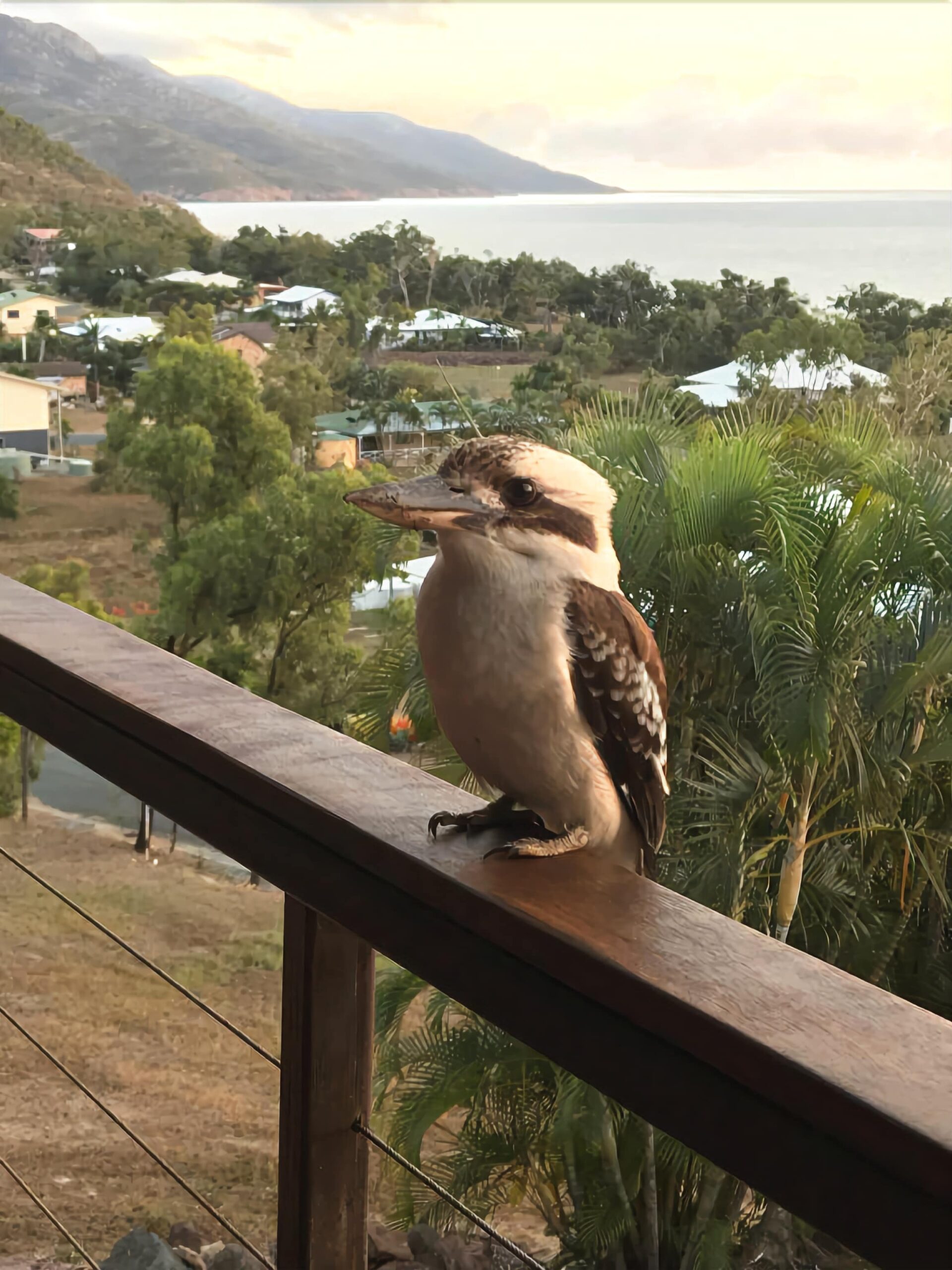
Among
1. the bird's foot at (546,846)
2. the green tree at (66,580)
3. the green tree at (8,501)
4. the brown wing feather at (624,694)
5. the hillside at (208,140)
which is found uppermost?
the hillside at (208,140)

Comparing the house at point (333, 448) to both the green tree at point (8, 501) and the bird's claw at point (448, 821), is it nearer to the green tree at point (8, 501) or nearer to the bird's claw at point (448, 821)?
the green tree at point (8, 501)

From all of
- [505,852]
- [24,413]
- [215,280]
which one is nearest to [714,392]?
[215,280]

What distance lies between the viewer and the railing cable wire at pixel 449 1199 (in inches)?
19.0

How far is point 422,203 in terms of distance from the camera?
12.7 meters

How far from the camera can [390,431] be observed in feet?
33.0

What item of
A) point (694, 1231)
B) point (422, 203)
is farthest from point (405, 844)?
point (422, 203)

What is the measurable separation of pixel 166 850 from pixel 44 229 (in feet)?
17.3

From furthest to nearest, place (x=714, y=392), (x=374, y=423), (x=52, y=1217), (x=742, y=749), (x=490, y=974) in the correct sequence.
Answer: (x=374, y=423), (x=714, y=392), (x=742, y=749), (x=52, y=1217), (x=490, y=974)

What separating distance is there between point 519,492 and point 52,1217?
62 centimetres

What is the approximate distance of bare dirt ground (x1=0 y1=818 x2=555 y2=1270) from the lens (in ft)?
14.6

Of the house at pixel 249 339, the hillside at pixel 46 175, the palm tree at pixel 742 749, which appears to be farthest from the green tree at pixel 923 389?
the hillside at pixel 46 175

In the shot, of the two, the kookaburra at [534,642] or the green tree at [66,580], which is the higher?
the kookaburra at [534,642]

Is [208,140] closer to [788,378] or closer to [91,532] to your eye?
[91,532]

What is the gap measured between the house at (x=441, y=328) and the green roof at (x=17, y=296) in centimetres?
280
